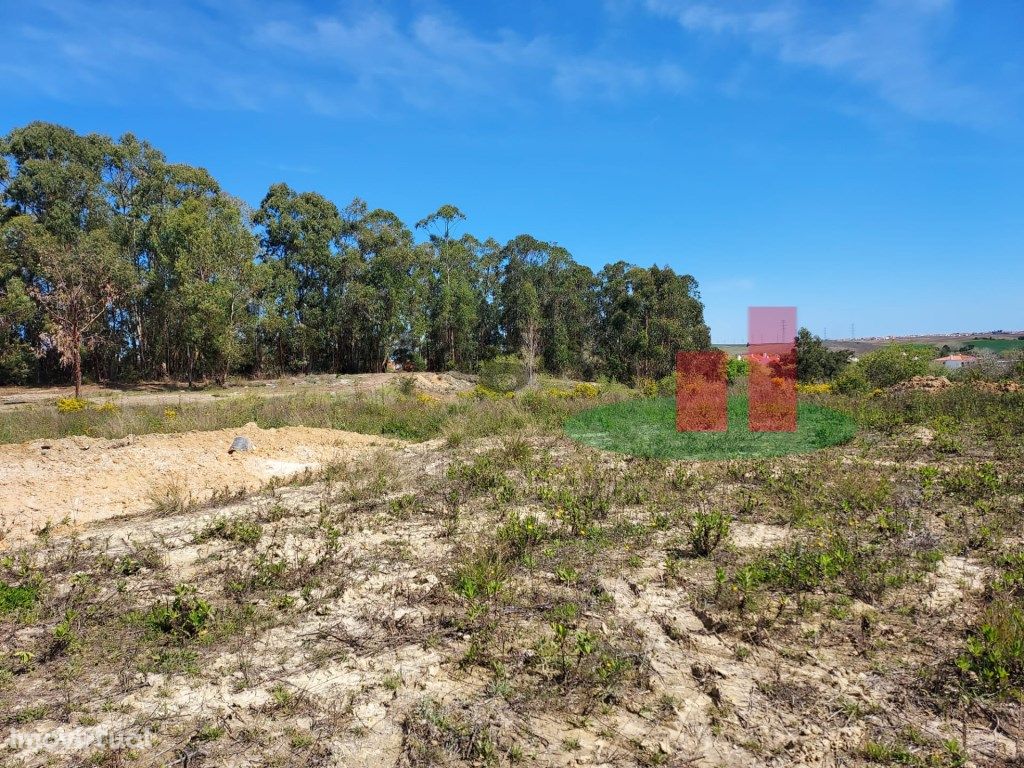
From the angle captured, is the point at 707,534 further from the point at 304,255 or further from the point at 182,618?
the point at 304,255

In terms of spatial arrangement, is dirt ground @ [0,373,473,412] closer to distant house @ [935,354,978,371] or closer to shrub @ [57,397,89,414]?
shrub @ [57,397,89,414]

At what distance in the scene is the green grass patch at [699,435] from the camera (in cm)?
815

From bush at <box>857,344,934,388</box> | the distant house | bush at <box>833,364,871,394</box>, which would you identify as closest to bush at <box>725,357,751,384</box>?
bush at <box>857,344,934,388</box>

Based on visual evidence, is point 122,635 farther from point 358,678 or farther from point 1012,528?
point 1012,528

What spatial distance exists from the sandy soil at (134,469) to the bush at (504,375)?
39.0 ft

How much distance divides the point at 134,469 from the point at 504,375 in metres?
16.4

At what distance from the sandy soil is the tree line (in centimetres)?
1564

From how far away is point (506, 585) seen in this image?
13.2 ft

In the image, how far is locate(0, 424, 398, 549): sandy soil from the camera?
6.56 metres

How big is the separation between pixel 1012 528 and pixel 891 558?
4.62 feet

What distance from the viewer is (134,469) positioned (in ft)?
26.1

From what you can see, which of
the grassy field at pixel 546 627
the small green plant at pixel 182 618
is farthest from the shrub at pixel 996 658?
the small green plant at pixel 182 618
